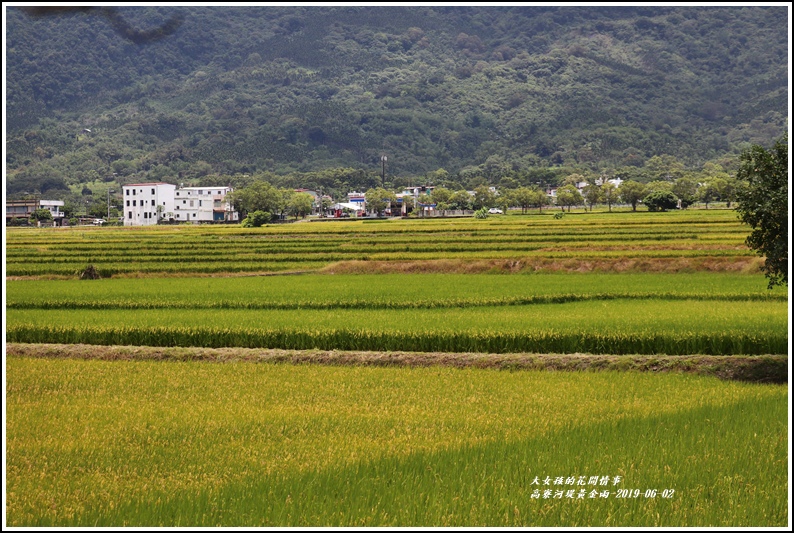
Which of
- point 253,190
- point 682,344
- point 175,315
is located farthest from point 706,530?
point 253,190

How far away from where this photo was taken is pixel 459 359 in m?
17.1

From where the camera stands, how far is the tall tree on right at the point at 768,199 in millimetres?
15203

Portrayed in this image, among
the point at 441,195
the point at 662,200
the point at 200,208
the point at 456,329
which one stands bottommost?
the point at 456,329

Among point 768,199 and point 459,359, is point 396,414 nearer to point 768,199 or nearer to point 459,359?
point 459,359

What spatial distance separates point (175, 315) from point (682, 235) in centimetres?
3645

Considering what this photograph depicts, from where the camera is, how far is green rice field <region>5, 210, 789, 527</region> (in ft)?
24.6

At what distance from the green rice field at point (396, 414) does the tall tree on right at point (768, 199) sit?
209cm

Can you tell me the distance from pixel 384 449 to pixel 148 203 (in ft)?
408

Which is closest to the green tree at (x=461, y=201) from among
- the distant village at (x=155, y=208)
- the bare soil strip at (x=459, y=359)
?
the distant village at (x=155, y=208)

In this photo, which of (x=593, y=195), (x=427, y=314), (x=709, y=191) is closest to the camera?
(x=427, y=314)

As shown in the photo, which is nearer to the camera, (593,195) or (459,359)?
(459,359)

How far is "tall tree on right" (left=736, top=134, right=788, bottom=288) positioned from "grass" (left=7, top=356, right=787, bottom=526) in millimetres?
2866

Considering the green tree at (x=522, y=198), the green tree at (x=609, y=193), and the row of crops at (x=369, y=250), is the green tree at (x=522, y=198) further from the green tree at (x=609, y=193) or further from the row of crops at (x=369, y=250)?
the row of crops at (x=369, y=250)

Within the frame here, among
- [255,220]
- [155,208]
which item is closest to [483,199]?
[155,208]
